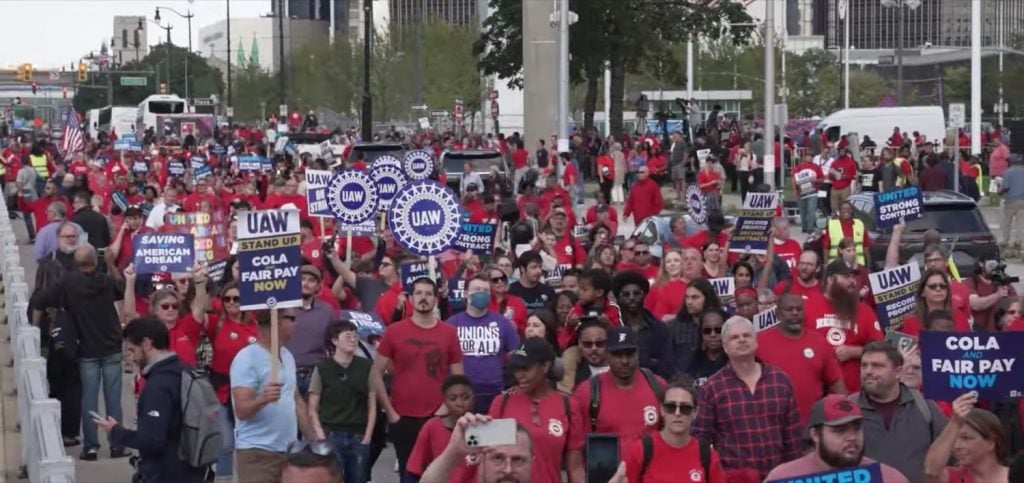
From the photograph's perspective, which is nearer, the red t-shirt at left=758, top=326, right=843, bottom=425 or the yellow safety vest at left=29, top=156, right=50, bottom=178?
the red t-shirt at left=758, top=326, right=843, bottom=425

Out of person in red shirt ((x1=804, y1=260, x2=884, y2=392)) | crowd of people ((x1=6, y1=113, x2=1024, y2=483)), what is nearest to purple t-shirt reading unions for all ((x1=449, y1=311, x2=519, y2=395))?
crowd of people ((x1=6, y1=113, x2=1024, y2=483))

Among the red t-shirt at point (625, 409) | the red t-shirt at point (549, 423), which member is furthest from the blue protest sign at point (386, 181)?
the red t-shirt at point (549, 423)

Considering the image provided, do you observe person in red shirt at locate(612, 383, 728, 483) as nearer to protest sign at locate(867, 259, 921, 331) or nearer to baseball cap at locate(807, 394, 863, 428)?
baseball cap at locate(807, 394, 863, 428)

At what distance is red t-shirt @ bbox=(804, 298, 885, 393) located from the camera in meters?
11.8

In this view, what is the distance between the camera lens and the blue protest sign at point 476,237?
18.6 meters

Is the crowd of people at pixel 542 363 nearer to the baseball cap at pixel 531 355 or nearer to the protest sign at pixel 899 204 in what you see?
the baseball cap at pixel 531 355

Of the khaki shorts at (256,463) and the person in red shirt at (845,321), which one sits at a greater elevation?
the person in red shirt at (845,321)

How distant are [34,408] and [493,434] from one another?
4744mm

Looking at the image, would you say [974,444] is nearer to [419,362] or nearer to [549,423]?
[549,423]

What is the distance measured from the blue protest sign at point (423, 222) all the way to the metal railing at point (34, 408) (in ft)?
9.28

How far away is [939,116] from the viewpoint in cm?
5303

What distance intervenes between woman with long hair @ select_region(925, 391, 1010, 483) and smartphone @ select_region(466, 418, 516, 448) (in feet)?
5.66

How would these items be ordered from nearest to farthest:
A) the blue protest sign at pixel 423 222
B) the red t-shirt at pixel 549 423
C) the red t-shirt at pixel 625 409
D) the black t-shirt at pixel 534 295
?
1. the red t-shirt at pixel 549 423
2. the red t-shirt at pixel 625 409
3. the black t-shirt at pixel 534 295
4. the blue protest sign at pixel 423 222

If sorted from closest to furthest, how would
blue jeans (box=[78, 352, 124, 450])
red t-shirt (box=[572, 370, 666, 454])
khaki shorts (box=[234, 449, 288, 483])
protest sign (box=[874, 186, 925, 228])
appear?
1. red t-shirt (box=[572, 370, 666, 454])
2. khaki shorts (box=[234, 449, 288, 483])
3. blue jeans (box=[78, 352, 124, 450])
4. protest sign (box=[874, 186, 925, 228])
